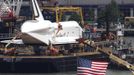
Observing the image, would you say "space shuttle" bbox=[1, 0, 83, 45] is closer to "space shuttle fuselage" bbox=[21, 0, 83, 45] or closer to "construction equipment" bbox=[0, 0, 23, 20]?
"space shuttle fuselage" bbox=[21, 0, 83, 45]

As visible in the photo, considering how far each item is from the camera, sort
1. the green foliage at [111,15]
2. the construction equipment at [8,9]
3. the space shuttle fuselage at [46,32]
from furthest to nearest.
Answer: the green foliage at [111,15] → the construction equipment at [8,9] → the space shuttle fuselage at [46,32]

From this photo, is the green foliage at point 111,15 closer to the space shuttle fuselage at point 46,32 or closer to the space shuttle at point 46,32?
the space shuttle fuselage at point 46,32

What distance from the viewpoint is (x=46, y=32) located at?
64.6 m

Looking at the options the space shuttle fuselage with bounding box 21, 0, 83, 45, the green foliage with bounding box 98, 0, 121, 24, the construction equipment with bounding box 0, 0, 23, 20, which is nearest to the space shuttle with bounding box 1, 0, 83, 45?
the space shuttle fuselage with bounding box 21, 0, 83, 45

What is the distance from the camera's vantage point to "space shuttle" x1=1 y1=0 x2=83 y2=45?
6186cm

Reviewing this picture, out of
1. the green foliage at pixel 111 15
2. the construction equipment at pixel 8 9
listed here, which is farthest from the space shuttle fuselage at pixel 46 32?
the green foliage at pixel 111 15

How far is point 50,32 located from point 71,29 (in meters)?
4.30

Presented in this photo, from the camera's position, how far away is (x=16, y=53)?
187 feet

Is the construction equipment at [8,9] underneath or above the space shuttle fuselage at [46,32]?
above

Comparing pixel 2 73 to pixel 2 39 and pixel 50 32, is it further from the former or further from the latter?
pixel 2 39

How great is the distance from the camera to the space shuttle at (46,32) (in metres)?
61.9

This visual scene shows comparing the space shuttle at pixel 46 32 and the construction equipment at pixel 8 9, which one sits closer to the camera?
the space shuttle at pixel 46 32

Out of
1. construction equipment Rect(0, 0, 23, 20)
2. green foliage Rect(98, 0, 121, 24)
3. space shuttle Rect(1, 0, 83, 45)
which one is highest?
construction equipment Rect(0, 0, 23, 20)

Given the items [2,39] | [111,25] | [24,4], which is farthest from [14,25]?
[24,4]
